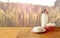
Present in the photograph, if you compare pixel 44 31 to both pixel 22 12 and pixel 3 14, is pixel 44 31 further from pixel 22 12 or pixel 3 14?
pixel 3 14

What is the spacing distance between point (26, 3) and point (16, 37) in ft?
2.05

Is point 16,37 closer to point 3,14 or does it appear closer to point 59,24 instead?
point 3,14

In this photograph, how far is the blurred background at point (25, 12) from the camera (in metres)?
1.87

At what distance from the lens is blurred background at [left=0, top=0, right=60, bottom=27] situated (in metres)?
1.87

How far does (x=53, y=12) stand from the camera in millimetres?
1892

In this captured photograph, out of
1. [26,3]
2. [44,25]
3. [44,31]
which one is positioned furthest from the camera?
[26,3]

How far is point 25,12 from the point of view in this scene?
1909mm

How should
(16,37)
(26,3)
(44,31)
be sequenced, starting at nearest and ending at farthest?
(16,37) < (44,31) < (26,3)

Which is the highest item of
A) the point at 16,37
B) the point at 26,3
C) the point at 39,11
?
the point at 26,3

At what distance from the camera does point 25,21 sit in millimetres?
1930

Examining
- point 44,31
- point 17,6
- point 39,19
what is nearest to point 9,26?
point 17,6

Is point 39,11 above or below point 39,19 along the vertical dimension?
above

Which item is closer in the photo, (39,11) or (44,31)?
(44,31)

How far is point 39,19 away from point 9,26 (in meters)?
0.46
